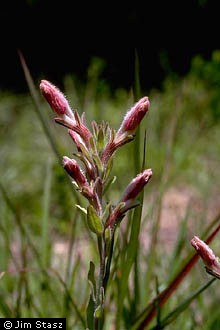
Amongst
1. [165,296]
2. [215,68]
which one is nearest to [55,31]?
[215,68]

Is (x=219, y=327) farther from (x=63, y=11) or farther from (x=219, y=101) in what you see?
(x=63, y=11)

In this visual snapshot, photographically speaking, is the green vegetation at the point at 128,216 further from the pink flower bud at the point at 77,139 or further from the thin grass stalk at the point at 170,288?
the pink flower bud at the point at 77,139

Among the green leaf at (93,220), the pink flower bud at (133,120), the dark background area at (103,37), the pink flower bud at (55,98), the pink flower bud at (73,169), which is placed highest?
the dark background area at (103,37)

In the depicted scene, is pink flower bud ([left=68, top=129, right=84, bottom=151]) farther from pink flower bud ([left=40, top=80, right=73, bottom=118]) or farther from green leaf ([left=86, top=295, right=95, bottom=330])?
green leaf ([left=86, top=295, right=95, bottom=330])

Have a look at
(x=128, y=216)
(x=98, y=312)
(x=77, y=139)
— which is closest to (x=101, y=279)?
(x=98, y=312)

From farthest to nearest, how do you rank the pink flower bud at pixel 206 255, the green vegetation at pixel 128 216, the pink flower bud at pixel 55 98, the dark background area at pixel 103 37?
the dark background area at pixel 103 37 → the green vegetation at pixel 128 216 → the pink flower bud at pixel 55 98 → the pink flower bud at pixel 206 255

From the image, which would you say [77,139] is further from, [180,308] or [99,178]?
[180,308]

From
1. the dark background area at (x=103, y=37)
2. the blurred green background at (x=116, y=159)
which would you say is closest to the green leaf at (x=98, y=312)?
the blurred green background at (x=116, y=159)

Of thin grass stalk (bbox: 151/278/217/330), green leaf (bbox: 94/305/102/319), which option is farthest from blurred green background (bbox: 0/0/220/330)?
green leaf (bbox: 94/305/102/319)
